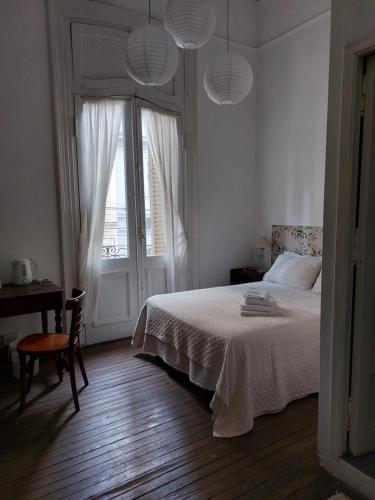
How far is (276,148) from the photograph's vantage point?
4.66 metres

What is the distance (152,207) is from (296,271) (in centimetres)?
172

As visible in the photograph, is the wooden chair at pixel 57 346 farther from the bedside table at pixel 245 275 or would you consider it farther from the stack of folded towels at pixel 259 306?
the bedside table at pixel 245 275

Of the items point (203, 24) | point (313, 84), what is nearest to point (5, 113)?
point (203, 24)

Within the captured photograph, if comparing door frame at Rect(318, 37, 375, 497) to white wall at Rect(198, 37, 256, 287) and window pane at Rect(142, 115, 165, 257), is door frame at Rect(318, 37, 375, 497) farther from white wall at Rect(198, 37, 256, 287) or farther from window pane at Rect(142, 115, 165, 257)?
white wall at Rect(198, 37, 256, 287)

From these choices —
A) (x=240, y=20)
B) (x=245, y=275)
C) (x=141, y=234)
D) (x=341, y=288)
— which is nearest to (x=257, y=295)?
(x=341, y=288)

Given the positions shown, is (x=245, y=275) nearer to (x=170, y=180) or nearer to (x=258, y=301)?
(x=170, y=180)

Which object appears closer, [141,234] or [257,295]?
[257,295]

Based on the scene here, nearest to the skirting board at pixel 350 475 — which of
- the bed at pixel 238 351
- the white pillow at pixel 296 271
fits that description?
the bed at pixel 238 351

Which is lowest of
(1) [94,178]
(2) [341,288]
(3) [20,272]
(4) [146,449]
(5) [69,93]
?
(4) [146,449]

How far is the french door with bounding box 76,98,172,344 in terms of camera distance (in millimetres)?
3908

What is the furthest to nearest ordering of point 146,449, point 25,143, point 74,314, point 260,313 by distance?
1. point 25,143
2. point 260,313
3. point 74,314
4. point 146,449

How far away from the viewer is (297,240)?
4.40 m

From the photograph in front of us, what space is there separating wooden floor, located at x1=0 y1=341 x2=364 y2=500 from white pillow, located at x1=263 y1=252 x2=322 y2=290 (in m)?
1.35

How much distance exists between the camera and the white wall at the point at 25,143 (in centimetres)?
329
